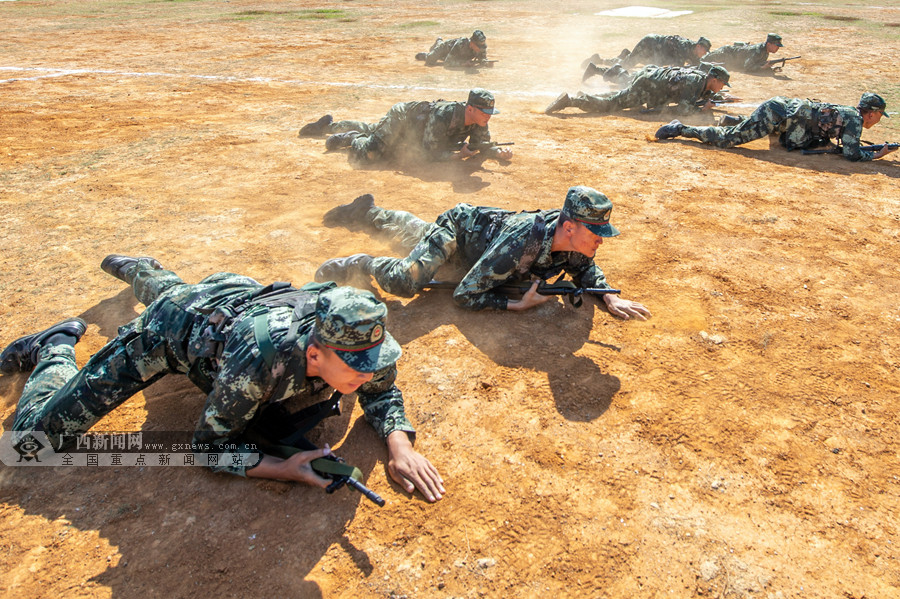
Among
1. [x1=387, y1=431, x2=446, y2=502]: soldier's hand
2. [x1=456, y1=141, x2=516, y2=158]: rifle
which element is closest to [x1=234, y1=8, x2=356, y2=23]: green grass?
[x1=456, y1=141, x2=516, y2=158]: rifle

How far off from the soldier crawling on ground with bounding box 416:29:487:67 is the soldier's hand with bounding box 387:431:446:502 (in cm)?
1428

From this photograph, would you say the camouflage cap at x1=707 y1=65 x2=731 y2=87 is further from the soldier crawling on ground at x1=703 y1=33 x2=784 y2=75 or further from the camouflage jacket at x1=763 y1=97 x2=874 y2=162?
the soldier crawling on ground at x1=703 y1=33 x2=784 y2=75

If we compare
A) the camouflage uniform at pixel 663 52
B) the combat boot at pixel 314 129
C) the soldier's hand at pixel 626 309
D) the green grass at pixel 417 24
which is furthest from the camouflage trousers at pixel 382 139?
the green grass at pixel 417 24

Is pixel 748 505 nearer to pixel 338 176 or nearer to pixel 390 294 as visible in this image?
pixel 390 294

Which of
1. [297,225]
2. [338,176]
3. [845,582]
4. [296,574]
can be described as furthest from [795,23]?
[296,574]

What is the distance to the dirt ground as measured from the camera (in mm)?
3008

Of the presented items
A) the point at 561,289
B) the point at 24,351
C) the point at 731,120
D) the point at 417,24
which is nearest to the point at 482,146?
the point at 561,289

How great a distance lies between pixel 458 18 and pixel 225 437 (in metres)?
24.7

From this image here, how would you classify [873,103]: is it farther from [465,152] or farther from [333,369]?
[333,369]

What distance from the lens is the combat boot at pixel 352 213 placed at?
21.2 ft

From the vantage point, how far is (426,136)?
8578 mm

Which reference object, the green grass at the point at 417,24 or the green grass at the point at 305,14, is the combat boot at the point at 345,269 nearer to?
the green grass at the point at 417,24

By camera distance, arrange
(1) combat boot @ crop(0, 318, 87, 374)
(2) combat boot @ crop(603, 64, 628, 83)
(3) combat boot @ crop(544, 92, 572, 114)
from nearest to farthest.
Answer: (1) combat boot @ crop(0, 318, 87, 374), (3) combat boot @ crop(544, 92, 572, 114), (2) combat boot @ crop(603, 64, 628, 83)

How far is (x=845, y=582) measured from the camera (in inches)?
114
